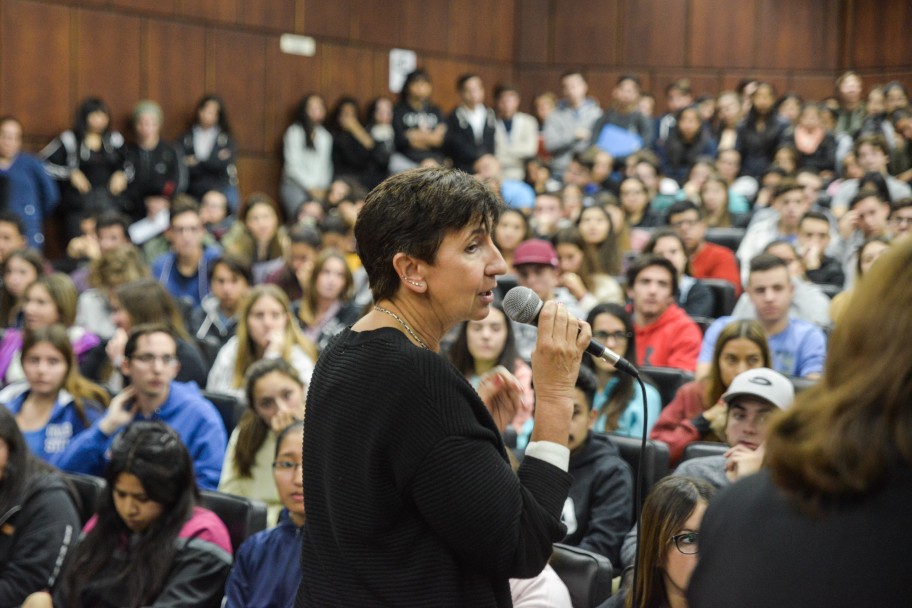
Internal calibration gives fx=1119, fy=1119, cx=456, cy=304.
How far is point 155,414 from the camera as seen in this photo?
12.2 feet

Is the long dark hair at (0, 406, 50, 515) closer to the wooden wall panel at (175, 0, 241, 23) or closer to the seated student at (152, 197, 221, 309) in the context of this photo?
the seated student at (152, 197, 221, 309)

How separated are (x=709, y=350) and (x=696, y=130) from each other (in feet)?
16.6

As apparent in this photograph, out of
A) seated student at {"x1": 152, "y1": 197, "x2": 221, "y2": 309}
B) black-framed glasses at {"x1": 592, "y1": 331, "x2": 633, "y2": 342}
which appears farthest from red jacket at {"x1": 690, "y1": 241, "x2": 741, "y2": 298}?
seated student at {"x1": 152, "y1": 197, "x2": 221, "y2": 309}

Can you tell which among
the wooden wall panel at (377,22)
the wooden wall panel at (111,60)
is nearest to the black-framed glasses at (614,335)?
the wooden wall panel at (111,60)

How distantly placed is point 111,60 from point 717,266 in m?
4.76

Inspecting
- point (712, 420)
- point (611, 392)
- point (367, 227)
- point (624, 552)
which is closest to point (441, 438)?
point (367, 227)

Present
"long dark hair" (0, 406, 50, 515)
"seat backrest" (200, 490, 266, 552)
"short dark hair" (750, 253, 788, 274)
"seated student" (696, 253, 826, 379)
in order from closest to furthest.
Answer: "seat backrest" (200, 490, 266, 552), "long dark hair" (0, 406, 50, 515), "seated student" (696, 253, 826, 379), "short dark hair" (750, 253, 788, 274)

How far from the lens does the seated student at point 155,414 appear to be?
365cm

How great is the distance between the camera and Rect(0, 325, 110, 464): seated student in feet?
12.9

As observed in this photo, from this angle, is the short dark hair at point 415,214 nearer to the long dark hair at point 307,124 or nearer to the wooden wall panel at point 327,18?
the long dark hair at point 307,124

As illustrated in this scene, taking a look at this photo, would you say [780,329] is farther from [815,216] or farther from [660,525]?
[660,525]

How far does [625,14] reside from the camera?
11.8 metres

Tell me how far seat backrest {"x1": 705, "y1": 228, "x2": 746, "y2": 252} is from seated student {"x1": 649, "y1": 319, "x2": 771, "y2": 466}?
342cm

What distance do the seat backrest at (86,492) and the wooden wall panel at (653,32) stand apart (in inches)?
376
